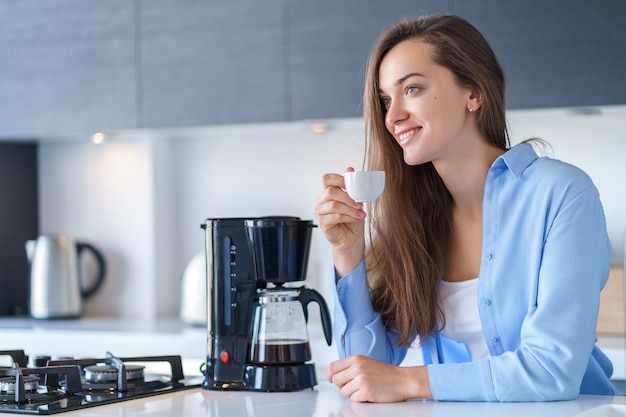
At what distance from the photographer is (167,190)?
3834mm

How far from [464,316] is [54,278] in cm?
217

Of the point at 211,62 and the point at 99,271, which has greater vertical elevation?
the point at 211,62

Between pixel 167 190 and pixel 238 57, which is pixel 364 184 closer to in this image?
pixel 238 57

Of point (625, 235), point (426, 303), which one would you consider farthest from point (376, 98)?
point (625, 235)

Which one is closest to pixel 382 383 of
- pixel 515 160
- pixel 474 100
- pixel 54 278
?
pixel 515 160

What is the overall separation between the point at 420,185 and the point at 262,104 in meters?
1.32

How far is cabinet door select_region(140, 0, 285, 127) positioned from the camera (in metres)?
3.26

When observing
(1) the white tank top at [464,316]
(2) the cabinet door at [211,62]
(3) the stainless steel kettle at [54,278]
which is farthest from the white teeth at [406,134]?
(3) the stainless steel kettle at [54,278]

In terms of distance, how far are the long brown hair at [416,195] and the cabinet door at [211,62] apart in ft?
4.22

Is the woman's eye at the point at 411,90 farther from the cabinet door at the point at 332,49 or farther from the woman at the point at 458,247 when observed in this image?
the cabinet door at the point at 332,49

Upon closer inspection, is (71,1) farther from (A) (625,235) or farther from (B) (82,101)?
(A) (625,235)

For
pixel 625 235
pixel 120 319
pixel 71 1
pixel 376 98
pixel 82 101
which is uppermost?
pixel 71 1

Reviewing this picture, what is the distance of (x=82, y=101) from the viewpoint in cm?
355

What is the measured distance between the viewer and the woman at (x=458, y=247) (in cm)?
159
